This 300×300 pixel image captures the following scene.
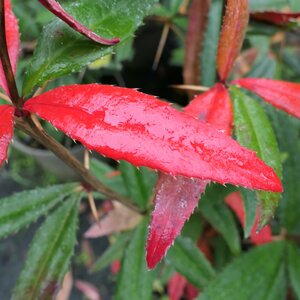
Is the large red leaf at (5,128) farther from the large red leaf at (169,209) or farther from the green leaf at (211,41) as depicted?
the green leaf at (211,41)

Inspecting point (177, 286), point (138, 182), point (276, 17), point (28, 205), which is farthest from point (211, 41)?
point (177, 286)

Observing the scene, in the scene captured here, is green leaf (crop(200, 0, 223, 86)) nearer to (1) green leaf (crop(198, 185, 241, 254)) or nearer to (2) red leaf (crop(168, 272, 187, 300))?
(1) green leaf (crop(198, 185, 241, 254))

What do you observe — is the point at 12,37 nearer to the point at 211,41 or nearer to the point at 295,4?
the point at 211,41

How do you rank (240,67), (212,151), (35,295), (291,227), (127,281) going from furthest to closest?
(240,67)
(291,227)
(127,281)
(35,295)
(212,151)

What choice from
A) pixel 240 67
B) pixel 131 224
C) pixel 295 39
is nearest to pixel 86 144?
pixel 131 224

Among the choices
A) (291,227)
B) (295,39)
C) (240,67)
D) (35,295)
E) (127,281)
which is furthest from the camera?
(295,39)

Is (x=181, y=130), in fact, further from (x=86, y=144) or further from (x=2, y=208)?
(x=2, y=208)
